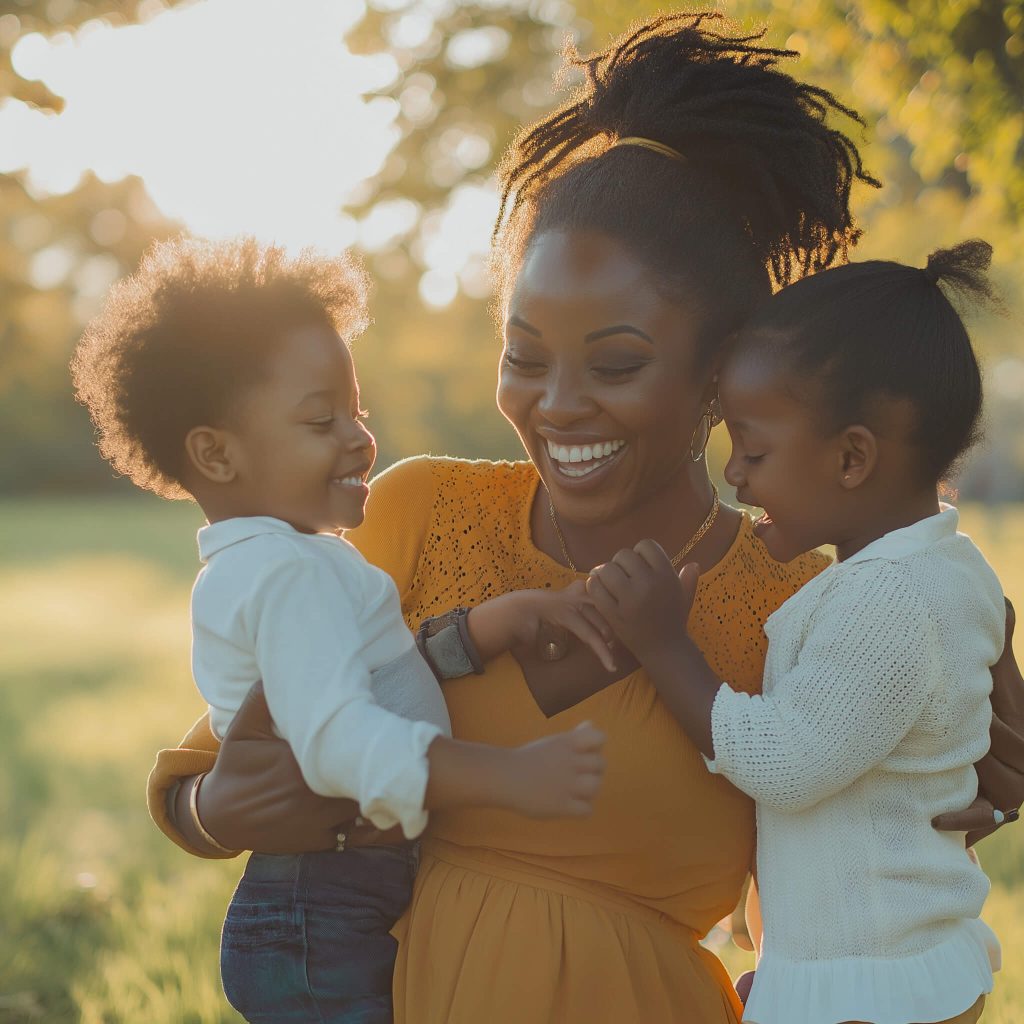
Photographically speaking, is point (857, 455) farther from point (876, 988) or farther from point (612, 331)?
point (876, 988)

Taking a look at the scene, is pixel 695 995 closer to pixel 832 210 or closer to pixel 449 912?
pixel 449 912

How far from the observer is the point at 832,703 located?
7.54 feet

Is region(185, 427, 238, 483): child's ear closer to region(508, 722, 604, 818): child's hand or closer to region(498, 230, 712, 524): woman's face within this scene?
region(498, 230, 712, 524): woman's face

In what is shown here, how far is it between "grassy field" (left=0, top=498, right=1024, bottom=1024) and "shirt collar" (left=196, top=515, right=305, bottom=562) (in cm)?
240

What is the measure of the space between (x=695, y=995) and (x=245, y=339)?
1499mm

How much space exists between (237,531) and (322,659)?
12.7 inches

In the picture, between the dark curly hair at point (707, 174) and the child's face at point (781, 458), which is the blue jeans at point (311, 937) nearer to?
the child's face at point (781, 458)

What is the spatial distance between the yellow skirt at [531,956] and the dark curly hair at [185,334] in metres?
0.94

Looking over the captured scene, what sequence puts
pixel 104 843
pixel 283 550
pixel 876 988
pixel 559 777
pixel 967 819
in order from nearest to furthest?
pixel 559 777
pixel 283 550
pixel 876 988
pixel 967 819
pixel 104 843

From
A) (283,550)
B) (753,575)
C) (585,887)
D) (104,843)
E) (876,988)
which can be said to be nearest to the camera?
(283,550)

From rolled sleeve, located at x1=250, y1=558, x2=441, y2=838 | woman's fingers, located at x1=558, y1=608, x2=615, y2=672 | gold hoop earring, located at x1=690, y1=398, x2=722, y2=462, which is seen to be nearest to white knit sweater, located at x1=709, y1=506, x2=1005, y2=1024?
woman's fingers, located at x1=558, y1=608, x2=615, y2=672

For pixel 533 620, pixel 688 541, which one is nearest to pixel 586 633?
pixel 533 620

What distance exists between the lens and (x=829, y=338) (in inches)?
96.3

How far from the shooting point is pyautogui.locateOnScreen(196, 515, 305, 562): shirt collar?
7.57ft
